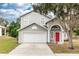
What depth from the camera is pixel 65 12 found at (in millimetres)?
7391

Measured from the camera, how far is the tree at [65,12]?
728cm

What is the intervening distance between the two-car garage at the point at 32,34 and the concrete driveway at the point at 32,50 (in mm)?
116

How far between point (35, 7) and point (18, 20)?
40 cm

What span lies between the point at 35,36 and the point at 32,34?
→ 0.23 feet

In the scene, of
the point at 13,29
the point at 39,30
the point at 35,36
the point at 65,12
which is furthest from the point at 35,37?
the point at 65,12

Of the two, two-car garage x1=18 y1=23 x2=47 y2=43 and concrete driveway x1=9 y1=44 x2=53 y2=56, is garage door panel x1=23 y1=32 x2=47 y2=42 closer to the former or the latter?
two-car garage x1=18 y1=23 x2=47 y2=43

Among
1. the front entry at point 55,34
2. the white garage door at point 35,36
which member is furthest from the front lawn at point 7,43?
the front entry at point 55,34

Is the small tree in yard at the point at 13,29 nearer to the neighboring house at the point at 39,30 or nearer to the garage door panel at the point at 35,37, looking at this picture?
the neighboring house at the point at 39,30

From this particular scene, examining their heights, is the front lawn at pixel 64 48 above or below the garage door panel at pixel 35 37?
below

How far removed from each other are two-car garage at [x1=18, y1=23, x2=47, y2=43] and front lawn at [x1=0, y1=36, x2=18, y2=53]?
0.14 meters

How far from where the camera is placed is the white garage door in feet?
24.5

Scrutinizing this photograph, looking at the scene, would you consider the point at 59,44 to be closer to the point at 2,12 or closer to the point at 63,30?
the point at 63,30

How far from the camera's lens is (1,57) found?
7.23 meters

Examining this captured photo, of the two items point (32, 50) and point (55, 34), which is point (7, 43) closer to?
point (32, 50)
